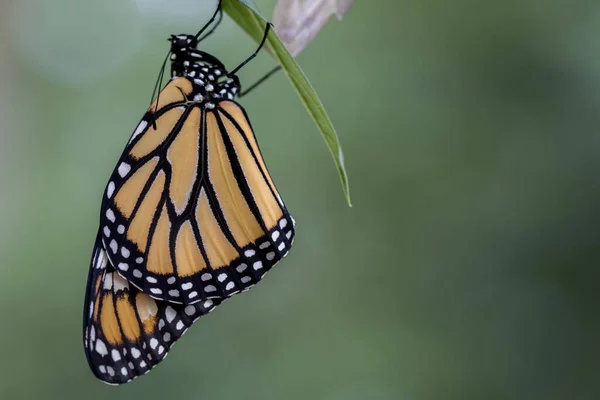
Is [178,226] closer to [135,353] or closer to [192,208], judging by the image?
[192,208]

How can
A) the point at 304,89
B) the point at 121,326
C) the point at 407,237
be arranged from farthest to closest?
the point at 407,237
the point at 121,326
the point at 304,89

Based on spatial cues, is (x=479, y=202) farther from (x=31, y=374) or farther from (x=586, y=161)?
(x=31, y=374)

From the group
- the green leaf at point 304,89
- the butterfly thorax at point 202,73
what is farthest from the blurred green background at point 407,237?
the green leaf at point 304,89

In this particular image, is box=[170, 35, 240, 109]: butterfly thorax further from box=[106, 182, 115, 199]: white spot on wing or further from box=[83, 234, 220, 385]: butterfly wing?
box=[83, 234, 220, 385]: butterfly wing

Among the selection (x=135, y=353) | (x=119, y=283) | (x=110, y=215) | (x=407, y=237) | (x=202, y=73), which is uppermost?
(x=202, y=73)

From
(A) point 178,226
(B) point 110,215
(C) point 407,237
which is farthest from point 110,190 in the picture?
(C) point 407,237

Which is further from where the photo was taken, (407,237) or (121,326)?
(407,237)

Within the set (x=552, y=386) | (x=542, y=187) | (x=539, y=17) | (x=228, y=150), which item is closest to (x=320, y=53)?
(x=539, y=17)
